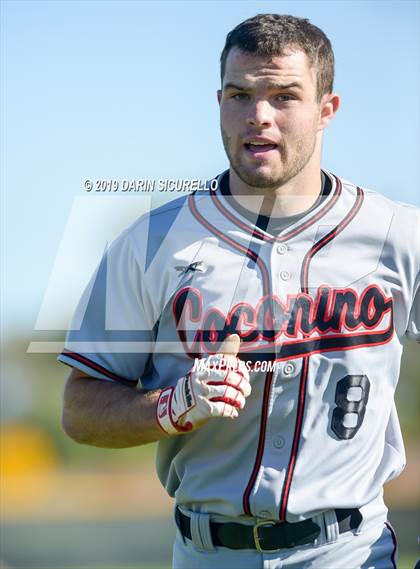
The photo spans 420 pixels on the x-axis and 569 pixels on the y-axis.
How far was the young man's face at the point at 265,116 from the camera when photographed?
2787 mm

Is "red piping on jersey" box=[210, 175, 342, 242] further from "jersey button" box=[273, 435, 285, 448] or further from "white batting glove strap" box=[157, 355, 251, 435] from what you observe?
"jersey button" box=[273, 435, 285, 448]

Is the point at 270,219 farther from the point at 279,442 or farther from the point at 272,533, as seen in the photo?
the point at 272,533

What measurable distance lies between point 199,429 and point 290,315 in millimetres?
425

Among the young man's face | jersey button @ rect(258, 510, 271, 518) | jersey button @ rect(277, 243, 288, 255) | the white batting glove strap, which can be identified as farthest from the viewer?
jersey button @ rect(277, 243, 288, 255)

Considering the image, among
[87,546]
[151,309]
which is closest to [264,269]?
[151,309]

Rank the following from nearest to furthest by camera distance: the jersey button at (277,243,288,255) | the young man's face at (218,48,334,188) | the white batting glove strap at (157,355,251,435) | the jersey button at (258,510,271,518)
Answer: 1. the white batting glove strap at (157,355,251,435)
2. the jersey button at (258,510,271,518)
3. the young man's face at (218,48,334,188)
4. the jersey button at (277,243,288,255)

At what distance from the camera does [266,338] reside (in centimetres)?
282

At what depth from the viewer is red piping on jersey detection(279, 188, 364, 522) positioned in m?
2.67

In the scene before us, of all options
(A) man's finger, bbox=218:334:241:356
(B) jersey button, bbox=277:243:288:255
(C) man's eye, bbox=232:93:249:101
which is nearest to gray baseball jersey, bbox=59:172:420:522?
(B) jersey button, bbox=277:243:288:255

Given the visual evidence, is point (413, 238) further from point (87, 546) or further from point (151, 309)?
point (87, 546)

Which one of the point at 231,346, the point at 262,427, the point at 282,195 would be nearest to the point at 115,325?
the point at 231,346

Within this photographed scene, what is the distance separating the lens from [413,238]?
2.88m

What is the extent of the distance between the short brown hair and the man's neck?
0.26 metres

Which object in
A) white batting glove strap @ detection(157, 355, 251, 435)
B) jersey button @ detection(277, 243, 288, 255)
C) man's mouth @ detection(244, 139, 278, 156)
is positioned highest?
man's mouth @ detection(244, 139, 278, 156)
